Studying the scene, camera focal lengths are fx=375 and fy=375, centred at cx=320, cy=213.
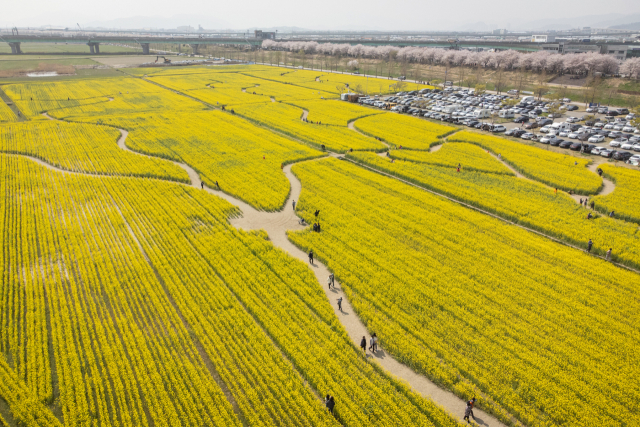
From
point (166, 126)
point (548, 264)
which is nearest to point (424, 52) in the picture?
point (166, 126)

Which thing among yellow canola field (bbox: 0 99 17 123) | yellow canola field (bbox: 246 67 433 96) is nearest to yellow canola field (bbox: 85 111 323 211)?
yellow canola field (bbox: 0 99 17 123)

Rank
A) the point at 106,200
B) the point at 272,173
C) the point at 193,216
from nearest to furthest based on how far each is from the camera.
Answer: the point at 193,216, the point at 106,200, the point at 272,173

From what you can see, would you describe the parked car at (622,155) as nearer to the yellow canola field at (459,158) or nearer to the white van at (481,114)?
the yellow canola field at (459,158)

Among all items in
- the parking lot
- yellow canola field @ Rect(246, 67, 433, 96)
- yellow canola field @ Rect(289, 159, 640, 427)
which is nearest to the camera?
yellow canola field @ Rect(289, 159, 640, 427)

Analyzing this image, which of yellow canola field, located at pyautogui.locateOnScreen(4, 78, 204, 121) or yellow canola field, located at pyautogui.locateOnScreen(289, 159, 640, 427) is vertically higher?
yellow canola field, located at pyautogui.locateOnScreen(4, 78, 204, 121)

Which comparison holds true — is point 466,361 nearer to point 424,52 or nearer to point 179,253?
point 179,253

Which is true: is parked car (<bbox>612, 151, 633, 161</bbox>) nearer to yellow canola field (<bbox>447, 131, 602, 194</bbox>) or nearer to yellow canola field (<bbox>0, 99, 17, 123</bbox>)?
yellow canola field (<bbox>447, 131, 602, 194</bbox>)
